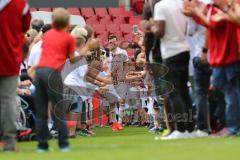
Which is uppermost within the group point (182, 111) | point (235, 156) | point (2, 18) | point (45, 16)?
point (45, 16)

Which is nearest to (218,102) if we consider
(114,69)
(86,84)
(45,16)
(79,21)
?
(86,84)

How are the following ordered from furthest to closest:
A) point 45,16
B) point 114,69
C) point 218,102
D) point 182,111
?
1. point 45,16
2. point 114,69
3. point 218,102
4. point 182,111

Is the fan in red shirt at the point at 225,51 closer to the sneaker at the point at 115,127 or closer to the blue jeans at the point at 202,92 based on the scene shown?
the blue jeans at the point at 202,92

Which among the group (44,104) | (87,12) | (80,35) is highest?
(87,12)

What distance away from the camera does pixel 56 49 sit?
31.6 feet

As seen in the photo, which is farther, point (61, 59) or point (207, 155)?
point (61, 59)

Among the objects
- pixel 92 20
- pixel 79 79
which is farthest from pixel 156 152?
pixel 92 20

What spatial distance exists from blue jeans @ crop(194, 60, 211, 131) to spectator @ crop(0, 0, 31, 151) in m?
2.86

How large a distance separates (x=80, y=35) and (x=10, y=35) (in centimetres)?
372

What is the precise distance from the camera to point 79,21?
85.8ft

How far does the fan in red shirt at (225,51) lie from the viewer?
1143 cm

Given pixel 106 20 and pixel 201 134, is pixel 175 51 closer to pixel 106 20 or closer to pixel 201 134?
pixel 201 134

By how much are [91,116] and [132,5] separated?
1763 centimetres

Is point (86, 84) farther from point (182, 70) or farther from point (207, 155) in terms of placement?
point (207, 155)
